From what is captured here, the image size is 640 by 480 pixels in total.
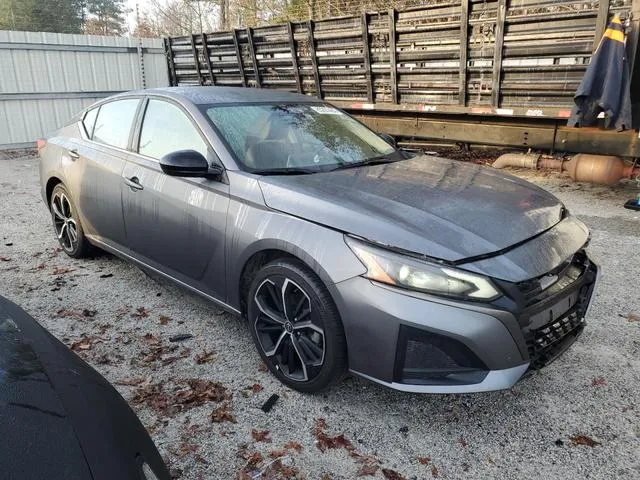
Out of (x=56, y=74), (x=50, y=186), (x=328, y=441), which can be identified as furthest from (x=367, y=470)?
(x=56, y=74)

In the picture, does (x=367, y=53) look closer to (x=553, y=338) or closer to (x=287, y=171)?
(x=287, y=171)

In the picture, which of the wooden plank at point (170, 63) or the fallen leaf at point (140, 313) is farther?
the wooden plank at point (170, 63)

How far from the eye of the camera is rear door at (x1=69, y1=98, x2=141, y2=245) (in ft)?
12.7

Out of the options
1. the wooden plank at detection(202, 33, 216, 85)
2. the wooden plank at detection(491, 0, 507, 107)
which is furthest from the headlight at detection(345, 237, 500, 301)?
the wooden plank at detection(202, 33, 216, 85)

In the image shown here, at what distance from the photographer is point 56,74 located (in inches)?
482

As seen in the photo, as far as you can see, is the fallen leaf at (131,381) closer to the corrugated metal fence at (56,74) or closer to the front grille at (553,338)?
the front grille at (553,338)

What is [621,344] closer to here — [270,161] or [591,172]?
[270,161]

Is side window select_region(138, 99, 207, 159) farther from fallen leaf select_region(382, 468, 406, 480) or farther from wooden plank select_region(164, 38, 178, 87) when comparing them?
wooden plank select_region(164, 38, 178, 87)

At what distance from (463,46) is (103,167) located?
516 centimetres

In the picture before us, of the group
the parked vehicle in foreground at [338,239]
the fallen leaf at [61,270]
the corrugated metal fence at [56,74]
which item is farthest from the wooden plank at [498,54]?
the corrugated metal fence at [56,74]

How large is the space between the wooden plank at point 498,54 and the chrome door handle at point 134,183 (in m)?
5.16

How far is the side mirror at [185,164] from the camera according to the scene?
2.95m

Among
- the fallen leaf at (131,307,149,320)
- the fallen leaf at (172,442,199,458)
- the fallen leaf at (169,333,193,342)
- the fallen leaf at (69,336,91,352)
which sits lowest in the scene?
the fallen leaf at (172,442,199,458)

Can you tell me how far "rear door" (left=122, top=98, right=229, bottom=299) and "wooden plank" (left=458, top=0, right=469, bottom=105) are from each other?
477cm
